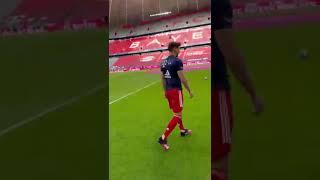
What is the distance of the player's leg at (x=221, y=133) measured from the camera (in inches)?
98.6

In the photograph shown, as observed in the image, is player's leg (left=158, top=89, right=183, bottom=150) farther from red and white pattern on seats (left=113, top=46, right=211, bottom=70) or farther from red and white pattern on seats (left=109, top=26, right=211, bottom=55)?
red and white pattern on seats (left=109, top=26, right=211, bottom=55)

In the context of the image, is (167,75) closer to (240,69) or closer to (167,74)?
(167,74)

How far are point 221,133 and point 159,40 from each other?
786mm

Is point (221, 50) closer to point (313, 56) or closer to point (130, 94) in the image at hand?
point (130, 94)

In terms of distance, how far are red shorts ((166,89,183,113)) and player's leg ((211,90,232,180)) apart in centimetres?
30

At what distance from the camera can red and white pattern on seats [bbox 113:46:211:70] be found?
8.96ft

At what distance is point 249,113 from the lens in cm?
294

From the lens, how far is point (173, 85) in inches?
114
